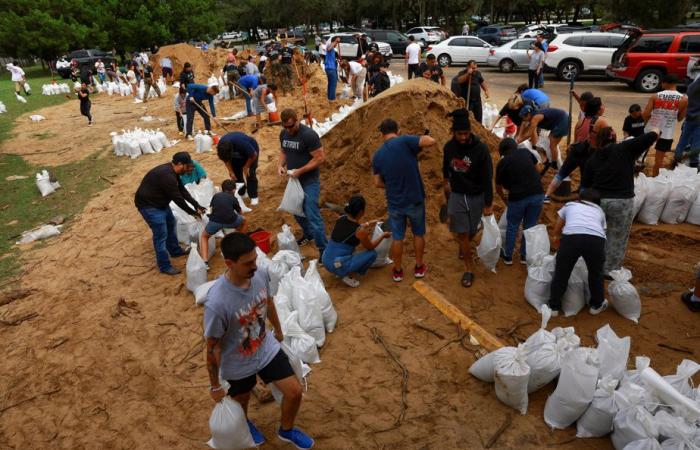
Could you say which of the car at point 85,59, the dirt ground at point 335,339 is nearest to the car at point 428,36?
the car at point 85,59

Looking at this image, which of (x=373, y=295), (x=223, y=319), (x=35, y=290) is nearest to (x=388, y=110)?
(x=373, y=295)

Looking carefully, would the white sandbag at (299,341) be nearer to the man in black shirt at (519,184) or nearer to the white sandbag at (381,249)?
the white sandbag at (381,249)

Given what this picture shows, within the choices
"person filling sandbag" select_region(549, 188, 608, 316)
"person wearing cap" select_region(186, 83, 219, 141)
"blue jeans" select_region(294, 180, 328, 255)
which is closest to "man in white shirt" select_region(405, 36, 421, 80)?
"person wearing cap" select_region(186, 83, 219, 141)

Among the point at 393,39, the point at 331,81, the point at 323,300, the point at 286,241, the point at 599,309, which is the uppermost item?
the point at 393,39

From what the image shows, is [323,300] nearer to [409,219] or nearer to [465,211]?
[409,219]

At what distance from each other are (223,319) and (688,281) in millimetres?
4596

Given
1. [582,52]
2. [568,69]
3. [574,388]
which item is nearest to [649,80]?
[582,52]

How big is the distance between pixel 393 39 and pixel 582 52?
12171 mm

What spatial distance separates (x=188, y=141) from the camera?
10945mm

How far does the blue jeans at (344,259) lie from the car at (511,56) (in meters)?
15.4

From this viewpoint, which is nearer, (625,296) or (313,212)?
(625,296)

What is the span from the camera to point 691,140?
6.45 metres

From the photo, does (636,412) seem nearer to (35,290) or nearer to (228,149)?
(228,149)

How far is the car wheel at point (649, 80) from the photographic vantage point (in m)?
11.8
